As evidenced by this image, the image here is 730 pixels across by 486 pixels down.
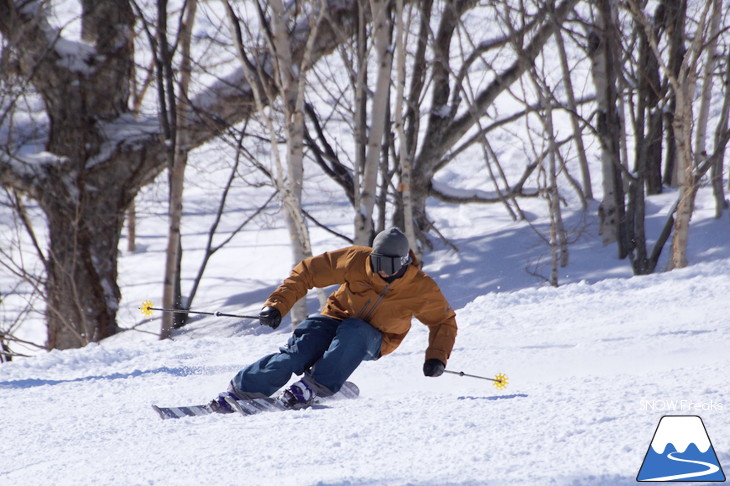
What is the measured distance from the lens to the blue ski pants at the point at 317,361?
11.9 ft

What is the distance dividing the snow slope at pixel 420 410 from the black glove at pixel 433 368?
0.45 ft

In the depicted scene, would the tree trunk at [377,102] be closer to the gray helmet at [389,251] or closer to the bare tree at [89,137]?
the bare tree at [89,137]

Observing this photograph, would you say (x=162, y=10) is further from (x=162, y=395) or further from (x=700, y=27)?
(x=162, y=395)

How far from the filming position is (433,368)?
369cm

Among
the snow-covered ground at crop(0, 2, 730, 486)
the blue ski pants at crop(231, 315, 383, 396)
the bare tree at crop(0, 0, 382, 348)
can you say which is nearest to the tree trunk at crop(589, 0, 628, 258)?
the bare tree at crop(0, 0, 382, 348)

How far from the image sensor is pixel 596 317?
5445mm

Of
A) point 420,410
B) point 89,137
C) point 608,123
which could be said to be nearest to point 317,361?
point 420,410

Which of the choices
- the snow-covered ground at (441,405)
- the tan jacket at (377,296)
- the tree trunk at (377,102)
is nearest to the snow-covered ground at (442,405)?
the snow-covered ground at (441,405)

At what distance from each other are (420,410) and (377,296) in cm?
72

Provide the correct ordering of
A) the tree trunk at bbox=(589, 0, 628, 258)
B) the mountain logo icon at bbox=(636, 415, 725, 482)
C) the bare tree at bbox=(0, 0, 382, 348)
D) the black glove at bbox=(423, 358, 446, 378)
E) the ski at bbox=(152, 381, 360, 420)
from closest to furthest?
1. the mountain logo icon at bbox=(636, 415, 725, 482)
2. the ski at bbox=(152, 381, 360, 420)
3. the black glove at bbox=(423, 358, 446, 378)
4. the tree trunk at bbox=(589, 0, 628, 258)
5. the bare tree at bbox=(0, 0, 382, 348)

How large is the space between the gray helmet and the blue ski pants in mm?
351

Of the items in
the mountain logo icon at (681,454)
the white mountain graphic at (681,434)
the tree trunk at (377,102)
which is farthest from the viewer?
the tree trunk at (377,102)

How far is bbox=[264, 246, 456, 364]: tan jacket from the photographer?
3742 millimetres

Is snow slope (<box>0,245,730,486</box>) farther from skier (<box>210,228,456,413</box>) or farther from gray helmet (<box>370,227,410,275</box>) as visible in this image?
gray helmet (<box>370,227,410,275</box>)
